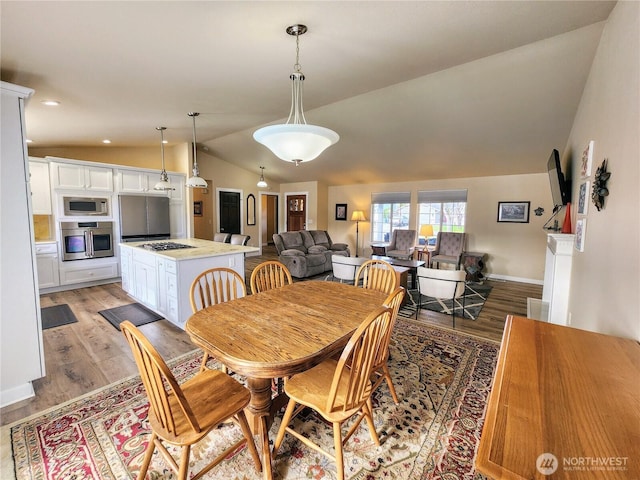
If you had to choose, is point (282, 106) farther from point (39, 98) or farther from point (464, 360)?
point (464, 360)

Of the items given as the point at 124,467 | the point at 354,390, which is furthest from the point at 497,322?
the point at 124,467

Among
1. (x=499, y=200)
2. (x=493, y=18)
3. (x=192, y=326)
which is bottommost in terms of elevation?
(x=192, y=326)

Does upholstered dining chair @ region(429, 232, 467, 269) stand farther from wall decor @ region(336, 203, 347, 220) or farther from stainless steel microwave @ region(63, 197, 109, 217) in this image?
stainless steel microwave @ region(63, 197, 109, 217)

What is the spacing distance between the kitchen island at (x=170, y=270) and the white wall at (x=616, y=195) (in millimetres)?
3365

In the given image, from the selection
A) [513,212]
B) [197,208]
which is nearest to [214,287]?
[513,212]

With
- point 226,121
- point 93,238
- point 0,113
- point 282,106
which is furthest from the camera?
point 93,238

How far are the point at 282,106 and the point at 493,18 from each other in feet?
8.38

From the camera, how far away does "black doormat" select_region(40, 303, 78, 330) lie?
3367 mm

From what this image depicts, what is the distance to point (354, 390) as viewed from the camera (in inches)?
54.0

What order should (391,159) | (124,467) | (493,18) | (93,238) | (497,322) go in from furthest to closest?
(391,159) < (93,238) < (497,322) < (493,18) < (124,467)

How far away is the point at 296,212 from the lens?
8914 mm

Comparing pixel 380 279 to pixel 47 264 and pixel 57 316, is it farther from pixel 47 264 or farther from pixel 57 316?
pixel 47 264

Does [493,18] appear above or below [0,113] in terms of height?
above

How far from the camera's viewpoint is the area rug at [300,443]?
4.90 ft
